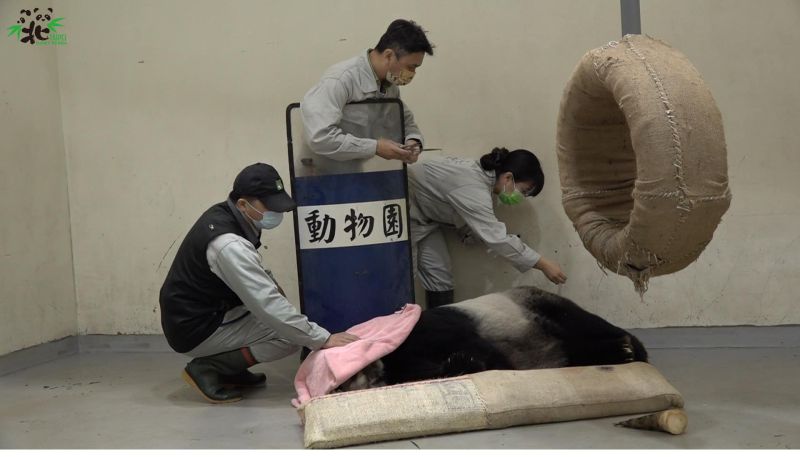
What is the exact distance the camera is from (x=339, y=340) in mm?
3709

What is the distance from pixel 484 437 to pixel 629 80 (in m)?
1.24

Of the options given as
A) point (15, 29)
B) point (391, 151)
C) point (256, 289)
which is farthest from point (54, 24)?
point (256, 289)

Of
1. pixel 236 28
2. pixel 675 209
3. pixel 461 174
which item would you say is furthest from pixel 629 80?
pixel 236 28

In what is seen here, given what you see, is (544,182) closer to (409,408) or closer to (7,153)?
(409,408)

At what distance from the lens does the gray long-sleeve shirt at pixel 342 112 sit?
4.05 meters

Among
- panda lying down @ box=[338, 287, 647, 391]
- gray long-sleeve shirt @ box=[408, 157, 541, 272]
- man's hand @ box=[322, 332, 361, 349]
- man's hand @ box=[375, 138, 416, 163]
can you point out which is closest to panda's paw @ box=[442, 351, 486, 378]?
panda lying down @ box=[338, 287, 647, 391]

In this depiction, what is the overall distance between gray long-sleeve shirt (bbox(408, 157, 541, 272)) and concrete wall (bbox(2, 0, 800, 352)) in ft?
0.81

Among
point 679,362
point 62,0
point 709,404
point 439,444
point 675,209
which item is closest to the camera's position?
point 675,209

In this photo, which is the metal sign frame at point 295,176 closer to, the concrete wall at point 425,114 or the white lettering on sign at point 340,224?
the white lettering on sign at point 340,224

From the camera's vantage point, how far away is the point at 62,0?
195 inches

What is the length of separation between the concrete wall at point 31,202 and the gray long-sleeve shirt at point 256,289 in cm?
145

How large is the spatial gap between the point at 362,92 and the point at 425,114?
1.80 feet

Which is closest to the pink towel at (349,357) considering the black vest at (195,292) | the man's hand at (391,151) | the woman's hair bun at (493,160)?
the black vest at (195,292)

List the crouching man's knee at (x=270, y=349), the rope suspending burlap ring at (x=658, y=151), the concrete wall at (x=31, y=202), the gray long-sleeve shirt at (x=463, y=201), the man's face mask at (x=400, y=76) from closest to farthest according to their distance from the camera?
the rope suspending burlap ring at (x=658, y=151) → the crouching man's knee at (x=270, y=349) → the man's face mask at (x=400, y=76) → the gray long-sleeve shirt at (x=463, y=201) → the concrete wall at (x=31, y=202)
